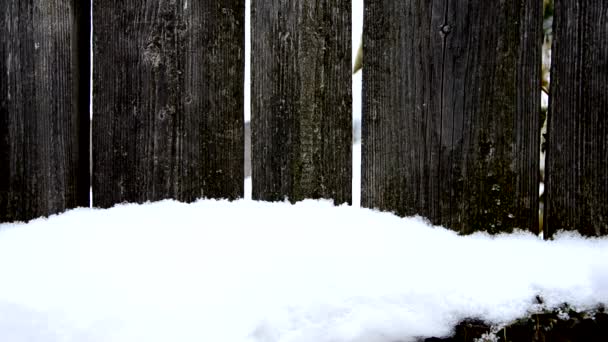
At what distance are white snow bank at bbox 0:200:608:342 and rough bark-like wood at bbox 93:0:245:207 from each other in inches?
6.2

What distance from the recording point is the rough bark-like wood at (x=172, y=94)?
55.9 inches

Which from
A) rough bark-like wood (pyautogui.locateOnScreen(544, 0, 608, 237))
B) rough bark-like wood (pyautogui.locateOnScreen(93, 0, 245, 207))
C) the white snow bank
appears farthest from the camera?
rough bark-like wood (pyautogui.locateOnScreen(93, 0, 245, 207))

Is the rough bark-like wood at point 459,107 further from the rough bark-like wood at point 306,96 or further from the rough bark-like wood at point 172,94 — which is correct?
the rough bark-like wood at point 172,94

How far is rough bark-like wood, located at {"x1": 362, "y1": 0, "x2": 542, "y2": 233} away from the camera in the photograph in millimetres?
1330

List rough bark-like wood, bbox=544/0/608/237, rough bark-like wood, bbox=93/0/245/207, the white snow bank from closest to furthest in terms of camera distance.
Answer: the white snow bank < rough bark-like wood, bbox=544/0/608/237 < rough bark-like wood, bbox=93/0/245/207

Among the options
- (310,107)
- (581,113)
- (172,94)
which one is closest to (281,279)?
(310,107)

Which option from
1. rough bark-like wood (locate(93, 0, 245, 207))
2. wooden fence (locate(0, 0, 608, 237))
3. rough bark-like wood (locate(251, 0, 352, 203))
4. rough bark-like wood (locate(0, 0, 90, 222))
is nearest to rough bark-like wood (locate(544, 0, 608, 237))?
wooden fence (locate(0, 0, 608, 237))

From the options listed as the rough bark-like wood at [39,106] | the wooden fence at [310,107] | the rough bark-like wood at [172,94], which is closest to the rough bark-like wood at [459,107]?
the wooden fence at [310,107]

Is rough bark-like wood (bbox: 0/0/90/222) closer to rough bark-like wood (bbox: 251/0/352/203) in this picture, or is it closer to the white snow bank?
the white snow bank

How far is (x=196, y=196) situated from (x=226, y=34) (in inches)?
18.0

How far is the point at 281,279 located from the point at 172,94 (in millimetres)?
627

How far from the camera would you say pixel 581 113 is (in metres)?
1.31

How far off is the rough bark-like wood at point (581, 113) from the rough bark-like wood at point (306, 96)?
1.79ft

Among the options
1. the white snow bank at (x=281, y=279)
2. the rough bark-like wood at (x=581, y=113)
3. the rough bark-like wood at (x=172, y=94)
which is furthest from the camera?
the rough bark-like wood at (x=172, y=94)
